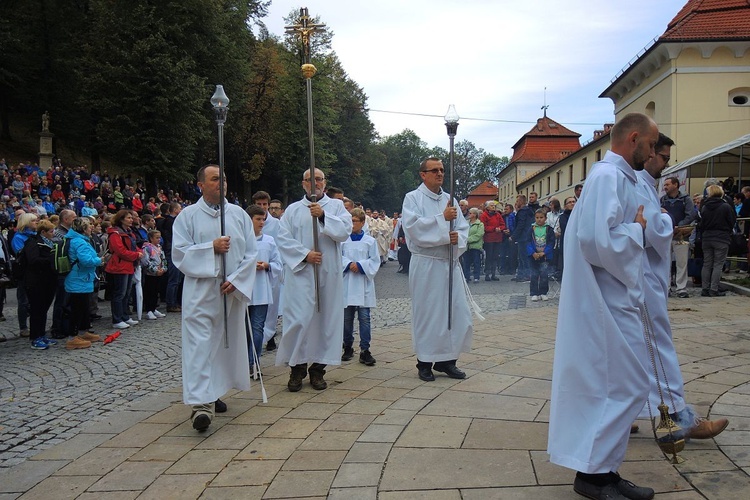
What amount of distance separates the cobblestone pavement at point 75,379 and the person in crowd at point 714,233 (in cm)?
399

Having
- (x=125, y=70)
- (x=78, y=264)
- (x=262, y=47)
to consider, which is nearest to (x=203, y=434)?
(x=78, y=264)

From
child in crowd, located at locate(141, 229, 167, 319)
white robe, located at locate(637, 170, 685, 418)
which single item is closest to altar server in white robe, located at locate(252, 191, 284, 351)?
child in crowd, located at locate(141, 229, 167, 319)

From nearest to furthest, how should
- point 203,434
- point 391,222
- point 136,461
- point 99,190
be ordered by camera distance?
1. point 136,461
2. point 203,434
3. point 391,222
4. point 99,190

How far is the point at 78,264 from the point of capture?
8.80m

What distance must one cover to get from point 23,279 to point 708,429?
29.4ft

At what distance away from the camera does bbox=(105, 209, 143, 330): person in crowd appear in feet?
32.7

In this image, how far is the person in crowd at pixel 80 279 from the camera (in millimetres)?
8734

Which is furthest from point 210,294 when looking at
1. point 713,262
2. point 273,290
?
point 713,262

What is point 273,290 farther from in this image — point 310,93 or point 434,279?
point 310,93

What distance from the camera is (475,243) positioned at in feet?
51.9

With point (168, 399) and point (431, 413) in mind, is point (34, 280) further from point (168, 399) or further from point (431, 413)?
point (431, 413)

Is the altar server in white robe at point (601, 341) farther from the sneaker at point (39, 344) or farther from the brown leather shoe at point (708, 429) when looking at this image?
→ the sneaker at point (39, 344)

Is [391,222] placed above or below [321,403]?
above

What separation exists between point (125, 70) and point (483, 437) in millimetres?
26606
